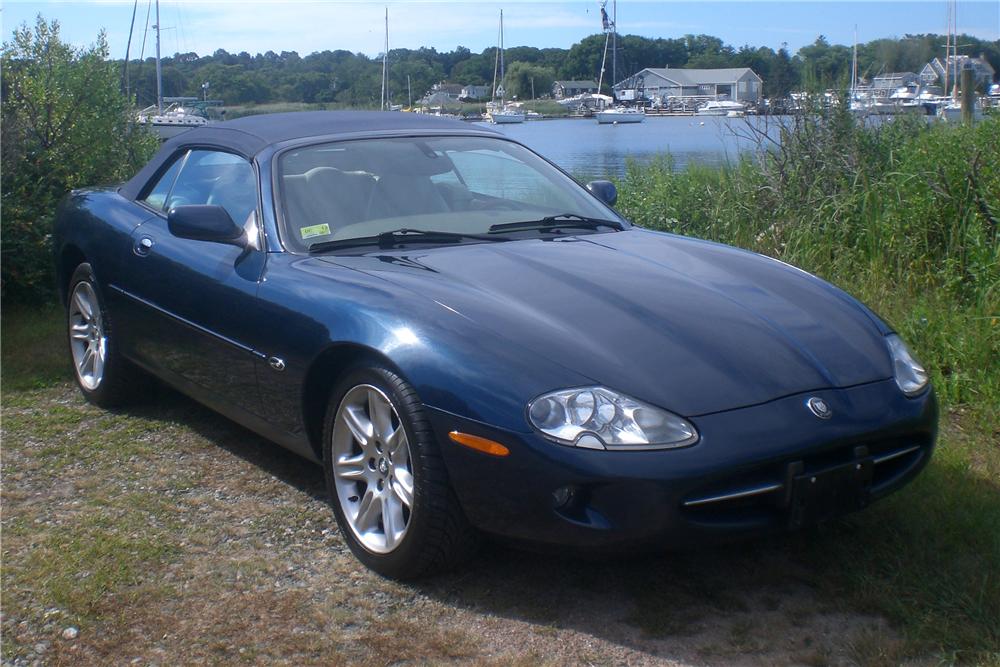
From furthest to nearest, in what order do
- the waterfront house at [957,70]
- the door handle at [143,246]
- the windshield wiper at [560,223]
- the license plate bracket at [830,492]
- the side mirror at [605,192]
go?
the waterfront house at [957,70], the side mirror at [605,192], the door handle at [143,246], the windshield wiper at [560,223], the license plate bracket at [830,492]

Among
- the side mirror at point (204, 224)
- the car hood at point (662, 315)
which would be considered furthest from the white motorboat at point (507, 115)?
the car hood at point (662, 315)

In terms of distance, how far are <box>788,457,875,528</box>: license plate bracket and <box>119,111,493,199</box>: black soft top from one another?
2.45 meters

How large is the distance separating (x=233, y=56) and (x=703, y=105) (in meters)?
7.95

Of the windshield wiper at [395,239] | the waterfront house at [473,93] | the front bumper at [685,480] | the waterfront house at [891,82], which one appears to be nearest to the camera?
the front bumper at [685,480]

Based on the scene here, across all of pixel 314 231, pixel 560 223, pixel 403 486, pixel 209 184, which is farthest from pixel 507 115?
pixel 403 486

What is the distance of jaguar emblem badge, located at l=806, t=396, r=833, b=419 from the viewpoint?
297cm

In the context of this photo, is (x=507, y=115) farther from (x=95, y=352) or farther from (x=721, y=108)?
(x=95, y=352)

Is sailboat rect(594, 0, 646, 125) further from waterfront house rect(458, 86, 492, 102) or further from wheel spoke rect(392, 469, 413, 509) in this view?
wheel spoke rect(392, 469, 413, 509)

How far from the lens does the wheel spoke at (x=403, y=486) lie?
126 inches

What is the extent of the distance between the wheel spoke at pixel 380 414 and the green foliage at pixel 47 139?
5090 mm

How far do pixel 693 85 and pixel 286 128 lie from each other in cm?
746

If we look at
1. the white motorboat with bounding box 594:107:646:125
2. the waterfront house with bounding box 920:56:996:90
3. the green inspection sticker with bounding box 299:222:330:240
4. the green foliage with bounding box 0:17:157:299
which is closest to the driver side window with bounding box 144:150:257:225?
the green inspection sticker with bounding box 299:222:330:240

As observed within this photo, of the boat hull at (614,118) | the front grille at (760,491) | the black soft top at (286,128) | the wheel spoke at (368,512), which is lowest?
the wheel spoke at (368,512)

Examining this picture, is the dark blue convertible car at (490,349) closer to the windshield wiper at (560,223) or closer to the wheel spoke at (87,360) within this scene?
the windshield wiper at (560,223)
